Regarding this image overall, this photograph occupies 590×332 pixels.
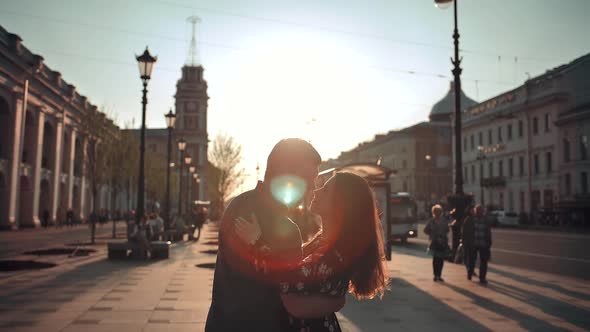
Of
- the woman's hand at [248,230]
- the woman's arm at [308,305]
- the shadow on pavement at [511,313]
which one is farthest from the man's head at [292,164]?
the shadow on pavement at [511,313]

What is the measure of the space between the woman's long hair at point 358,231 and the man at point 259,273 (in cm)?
23

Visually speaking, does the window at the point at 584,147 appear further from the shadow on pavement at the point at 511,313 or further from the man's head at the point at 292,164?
the man's head at the point at 292,164

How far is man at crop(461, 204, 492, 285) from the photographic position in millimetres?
13344

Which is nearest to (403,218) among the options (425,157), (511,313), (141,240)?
(141,240)

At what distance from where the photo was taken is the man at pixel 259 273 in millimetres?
2566

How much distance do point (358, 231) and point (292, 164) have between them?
50 cm

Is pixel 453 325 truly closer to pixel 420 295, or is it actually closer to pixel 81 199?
pixel 420 295

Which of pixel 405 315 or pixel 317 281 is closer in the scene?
pixel 317 281

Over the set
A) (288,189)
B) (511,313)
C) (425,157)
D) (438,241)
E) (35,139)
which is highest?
(425,157)

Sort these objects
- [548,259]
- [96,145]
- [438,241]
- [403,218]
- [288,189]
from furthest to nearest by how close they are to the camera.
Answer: [403,218], [96,145], [548,259], [438,241], [288,189]

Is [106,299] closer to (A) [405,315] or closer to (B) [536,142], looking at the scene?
(A) [405,315]

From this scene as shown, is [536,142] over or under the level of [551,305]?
over

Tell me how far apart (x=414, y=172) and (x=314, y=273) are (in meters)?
96.8

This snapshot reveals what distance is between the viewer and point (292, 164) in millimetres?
2789
